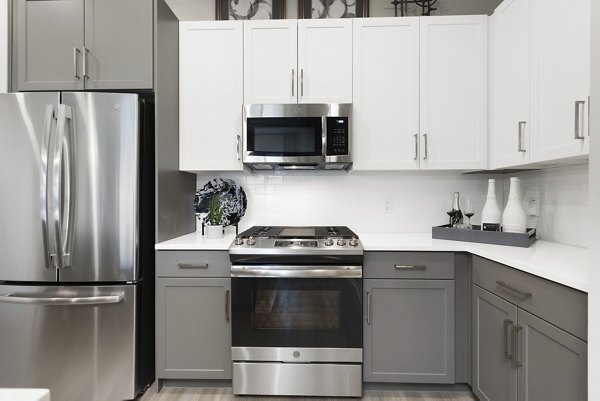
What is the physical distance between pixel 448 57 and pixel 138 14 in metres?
1.98

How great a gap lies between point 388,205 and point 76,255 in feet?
6.85

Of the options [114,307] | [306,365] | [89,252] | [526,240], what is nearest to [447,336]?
[526,240]

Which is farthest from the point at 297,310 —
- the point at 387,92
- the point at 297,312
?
the point at 387,92

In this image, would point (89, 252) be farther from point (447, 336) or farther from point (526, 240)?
point (526, 240)

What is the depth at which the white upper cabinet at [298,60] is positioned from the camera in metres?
2.16

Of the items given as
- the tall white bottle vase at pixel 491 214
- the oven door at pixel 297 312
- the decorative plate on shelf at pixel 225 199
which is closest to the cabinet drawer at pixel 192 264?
the oven door at pixel 297 312

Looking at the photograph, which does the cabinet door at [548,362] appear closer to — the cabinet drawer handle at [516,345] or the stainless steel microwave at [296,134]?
the cabinet drawer handle at [516,345]

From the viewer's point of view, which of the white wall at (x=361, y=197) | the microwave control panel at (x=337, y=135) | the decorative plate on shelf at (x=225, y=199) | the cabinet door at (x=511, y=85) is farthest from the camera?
the white wall at (x=361, y=197)

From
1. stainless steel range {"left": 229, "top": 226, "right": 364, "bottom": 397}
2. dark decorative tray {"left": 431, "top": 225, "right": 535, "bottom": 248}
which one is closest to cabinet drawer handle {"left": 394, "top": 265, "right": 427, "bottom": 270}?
stainless steel range {"left": 229, "top": 226, "right": 364, "bottom": 397}

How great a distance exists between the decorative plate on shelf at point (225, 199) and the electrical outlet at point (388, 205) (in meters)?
1.09

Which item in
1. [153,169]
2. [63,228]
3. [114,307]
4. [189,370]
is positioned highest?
[153,169]

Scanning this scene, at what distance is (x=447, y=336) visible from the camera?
184 cm

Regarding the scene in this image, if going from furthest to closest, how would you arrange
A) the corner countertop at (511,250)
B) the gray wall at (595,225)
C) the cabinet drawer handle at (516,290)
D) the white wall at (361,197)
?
the white wall at (361,197), the cabinet drawer handle at (516,290), the corner countertop at (511,250), the gray wall at (595,225)

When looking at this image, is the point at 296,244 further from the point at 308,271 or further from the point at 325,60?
the point at 325,60
